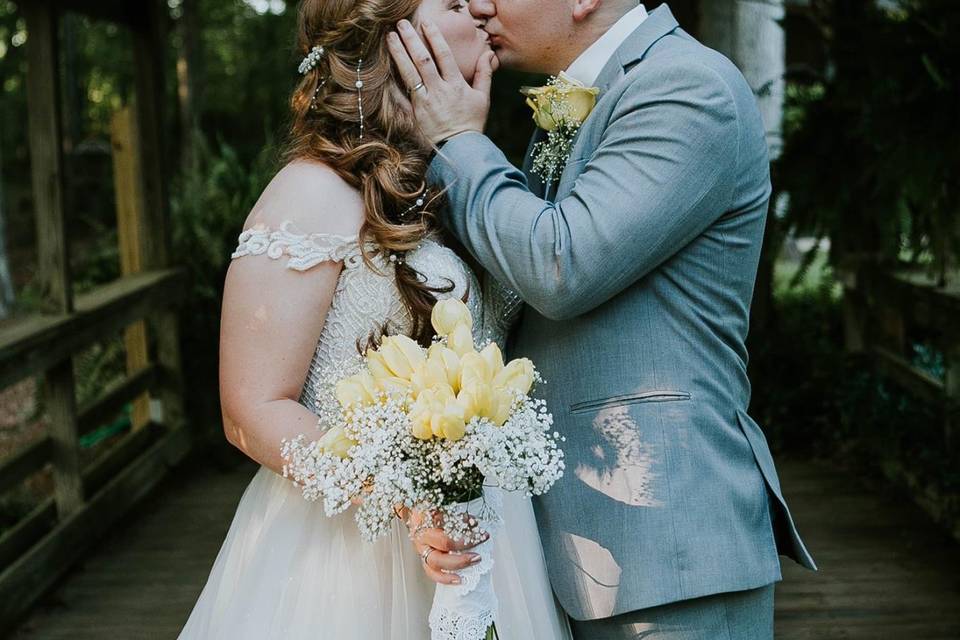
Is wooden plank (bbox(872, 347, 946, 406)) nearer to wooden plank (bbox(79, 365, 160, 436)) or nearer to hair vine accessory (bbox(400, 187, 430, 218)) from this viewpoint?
hair vine accessory (bbox(400, 187, 430, 218))

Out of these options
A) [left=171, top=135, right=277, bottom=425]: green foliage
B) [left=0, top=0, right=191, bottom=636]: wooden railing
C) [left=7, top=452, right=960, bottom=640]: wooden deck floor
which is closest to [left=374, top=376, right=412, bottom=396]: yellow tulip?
[left=7, top=452, right=960, bottom=640]: wooden deck floor

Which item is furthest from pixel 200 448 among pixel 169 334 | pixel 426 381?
pixel 426 381

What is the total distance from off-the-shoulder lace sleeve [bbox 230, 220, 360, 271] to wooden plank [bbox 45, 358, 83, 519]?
354cm

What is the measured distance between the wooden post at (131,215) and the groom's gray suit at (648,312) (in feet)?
17.0

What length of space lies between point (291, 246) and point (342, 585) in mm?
643

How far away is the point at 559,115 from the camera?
2.20 meters

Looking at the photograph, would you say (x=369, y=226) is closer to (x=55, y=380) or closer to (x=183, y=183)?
(x=55, y=380)

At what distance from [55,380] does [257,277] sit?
3604 mm

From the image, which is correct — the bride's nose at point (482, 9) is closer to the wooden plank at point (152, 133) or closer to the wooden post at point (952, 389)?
the wooden post at point (952, 389)

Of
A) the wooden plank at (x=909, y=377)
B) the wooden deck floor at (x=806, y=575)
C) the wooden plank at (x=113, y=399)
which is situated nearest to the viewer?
the wooden deck floor at (x=806, y=575)

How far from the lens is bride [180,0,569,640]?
Answer: 2.04 metres

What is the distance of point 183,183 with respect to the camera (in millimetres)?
7836

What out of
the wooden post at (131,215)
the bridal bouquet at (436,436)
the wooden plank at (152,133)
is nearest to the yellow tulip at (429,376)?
the bridal bouquet at (436,436)

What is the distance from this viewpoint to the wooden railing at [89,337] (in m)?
4.90
